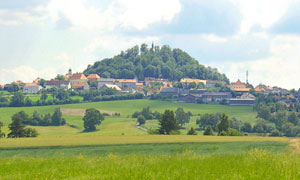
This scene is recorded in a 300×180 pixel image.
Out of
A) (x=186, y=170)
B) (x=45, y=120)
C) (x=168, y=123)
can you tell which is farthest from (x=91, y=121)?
(x=186, y=170)

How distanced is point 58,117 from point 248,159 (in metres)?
155

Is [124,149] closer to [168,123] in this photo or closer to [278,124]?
[168,123]

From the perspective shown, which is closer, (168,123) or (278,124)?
(168,123)

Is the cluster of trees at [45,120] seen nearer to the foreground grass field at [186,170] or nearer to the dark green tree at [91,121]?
the dark green tree at [91,121]

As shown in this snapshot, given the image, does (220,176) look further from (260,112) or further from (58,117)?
(260,112)

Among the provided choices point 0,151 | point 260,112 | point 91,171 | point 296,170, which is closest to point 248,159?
point 296,170

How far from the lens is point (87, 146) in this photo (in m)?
43.9

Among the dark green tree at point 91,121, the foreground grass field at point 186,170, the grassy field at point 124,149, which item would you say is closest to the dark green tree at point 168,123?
the grassy field at point 124,149

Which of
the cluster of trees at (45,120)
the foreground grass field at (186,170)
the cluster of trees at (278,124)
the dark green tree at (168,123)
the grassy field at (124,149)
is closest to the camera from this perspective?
the foreground grass field at (186,170)

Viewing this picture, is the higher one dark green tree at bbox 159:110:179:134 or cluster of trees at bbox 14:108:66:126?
dark green tree at bbox 159:110:179:134

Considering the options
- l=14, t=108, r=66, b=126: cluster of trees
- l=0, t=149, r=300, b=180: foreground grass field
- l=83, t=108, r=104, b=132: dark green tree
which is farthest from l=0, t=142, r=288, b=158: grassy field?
l=14, t=108, r=66, b=126: cluster of trees

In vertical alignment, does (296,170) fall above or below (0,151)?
above

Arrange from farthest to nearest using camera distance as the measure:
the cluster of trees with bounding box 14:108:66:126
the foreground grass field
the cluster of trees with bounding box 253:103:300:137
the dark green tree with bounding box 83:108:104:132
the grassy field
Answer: the cluster of trees with bounding box 14:108:66:126 → the dark green tree with bounding box 83:108:104:132 → the cluster of trees with bounding box 253:103:300:137 → the grassy field → the foreground grass field

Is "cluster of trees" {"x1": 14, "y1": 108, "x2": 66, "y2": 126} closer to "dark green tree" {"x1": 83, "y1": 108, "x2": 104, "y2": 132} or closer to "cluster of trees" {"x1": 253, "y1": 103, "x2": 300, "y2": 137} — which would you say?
"dark green tree" {"x1": 83, "y1": 108, "x2": 104, "y2": 132}
